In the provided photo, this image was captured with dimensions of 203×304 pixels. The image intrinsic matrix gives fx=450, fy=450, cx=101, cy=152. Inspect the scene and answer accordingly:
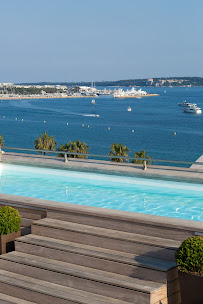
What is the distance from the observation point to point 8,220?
253 inches

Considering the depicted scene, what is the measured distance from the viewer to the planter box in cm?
644

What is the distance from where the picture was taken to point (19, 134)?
77.6 m

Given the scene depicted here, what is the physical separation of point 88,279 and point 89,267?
34cm

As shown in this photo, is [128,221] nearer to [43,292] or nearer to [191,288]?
[43,292]

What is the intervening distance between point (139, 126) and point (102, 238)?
257ft

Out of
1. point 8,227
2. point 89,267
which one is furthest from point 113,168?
point 89,267

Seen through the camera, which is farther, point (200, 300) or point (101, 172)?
point (101, 172)

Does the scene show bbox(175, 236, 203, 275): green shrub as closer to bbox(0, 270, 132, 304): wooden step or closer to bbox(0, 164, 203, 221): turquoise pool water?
bbox(0, 270, 132, 304): wooden step

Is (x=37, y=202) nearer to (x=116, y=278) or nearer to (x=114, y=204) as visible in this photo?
(x=114, y=204)

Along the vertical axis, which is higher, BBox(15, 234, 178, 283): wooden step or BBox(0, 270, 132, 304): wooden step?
BBox(15, 234, 178, 283): wooden step

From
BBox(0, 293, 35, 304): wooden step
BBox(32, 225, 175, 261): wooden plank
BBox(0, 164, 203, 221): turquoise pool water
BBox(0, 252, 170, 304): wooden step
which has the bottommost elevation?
BBox(0, 293, 35, 304): wooden step

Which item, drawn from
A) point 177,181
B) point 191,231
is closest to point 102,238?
point 191,231

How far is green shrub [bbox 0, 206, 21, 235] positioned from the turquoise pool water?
1.27 metres

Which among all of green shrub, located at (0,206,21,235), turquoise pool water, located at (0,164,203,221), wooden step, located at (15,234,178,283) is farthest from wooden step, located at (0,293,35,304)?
turquoise pool water, located at (0,164,203,221)
